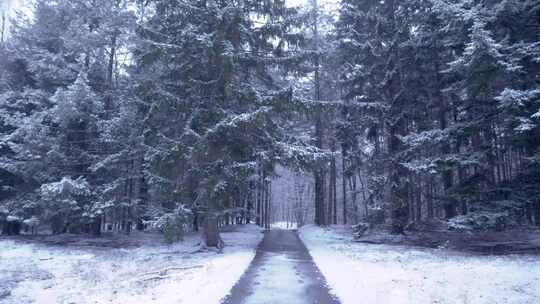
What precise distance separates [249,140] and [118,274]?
24.7 ft

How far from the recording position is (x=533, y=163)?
11.9m

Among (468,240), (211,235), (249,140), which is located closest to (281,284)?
(211,235)

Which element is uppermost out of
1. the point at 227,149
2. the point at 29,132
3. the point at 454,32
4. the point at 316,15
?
the point at 316,15

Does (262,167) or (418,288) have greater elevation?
(262,167)

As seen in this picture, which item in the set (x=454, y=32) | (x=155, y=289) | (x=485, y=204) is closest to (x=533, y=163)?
(x=485, y=204)

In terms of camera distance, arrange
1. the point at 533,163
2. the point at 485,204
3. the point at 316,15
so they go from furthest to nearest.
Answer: the point at 316,15 → the point at 485,204 → the point at 533,163

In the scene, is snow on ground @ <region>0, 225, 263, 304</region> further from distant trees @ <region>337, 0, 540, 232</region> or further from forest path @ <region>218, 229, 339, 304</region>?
distant trees @ <region>337, 0, 540, 232</region>

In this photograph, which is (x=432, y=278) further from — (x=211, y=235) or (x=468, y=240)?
(x=211, y=235)

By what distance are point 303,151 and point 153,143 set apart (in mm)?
7047

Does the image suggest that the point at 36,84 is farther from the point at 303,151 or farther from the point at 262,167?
the point at 303,151

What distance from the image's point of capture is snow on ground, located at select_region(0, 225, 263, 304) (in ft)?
26.9

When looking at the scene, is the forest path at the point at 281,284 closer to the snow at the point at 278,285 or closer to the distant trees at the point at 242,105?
the snow at the point at 278,285

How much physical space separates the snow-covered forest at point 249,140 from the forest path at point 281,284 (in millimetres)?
132

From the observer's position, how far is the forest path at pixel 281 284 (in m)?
7.53
